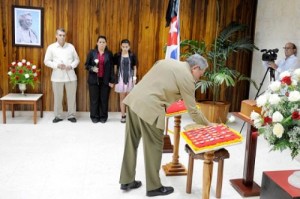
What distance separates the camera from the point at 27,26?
5.35 m

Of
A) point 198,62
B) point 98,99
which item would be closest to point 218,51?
point 98,99

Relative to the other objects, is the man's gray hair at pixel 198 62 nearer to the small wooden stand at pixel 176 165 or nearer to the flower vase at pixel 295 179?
the small wooden stand at pixel 176 165

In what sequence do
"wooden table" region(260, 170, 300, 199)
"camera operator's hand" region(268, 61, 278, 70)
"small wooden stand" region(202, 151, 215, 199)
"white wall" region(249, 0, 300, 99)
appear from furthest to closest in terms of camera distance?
"white wall" region(249, 0, 300, 99) < "camera operator's hand" region(268, 61, 278, 70) < "small wooden stand" region(202, 151, 215, 199) < "wooden table" region(260, 170, 300, 199)

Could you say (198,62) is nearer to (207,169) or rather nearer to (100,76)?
(207,169)

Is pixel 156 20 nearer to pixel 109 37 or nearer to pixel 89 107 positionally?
pixel 109 37

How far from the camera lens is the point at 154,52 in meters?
Answer: 5.79

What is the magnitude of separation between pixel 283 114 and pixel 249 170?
47.4 inches

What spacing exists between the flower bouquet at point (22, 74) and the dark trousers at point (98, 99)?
36.3 inches

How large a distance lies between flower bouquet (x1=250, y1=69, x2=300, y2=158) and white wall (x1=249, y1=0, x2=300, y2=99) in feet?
9.26

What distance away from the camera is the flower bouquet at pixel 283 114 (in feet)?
6.21

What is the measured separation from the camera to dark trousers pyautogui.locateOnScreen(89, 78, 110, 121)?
5195 millimetres

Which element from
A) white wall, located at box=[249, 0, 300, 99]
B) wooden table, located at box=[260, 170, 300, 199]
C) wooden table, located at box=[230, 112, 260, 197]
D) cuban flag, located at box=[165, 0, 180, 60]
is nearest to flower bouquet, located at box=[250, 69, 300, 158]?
wooden table, located at box=[260, 170, 300, 199]

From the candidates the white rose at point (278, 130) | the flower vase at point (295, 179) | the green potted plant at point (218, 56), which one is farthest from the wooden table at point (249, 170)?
the green potted plant at point (218, 56)

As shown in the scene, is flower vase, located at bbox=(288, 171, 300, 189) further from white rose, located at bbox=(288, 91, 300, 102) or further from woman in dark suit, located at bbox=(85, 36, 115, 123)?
woman in dark suit, located at bbox=(85, 36, 115, 123)
